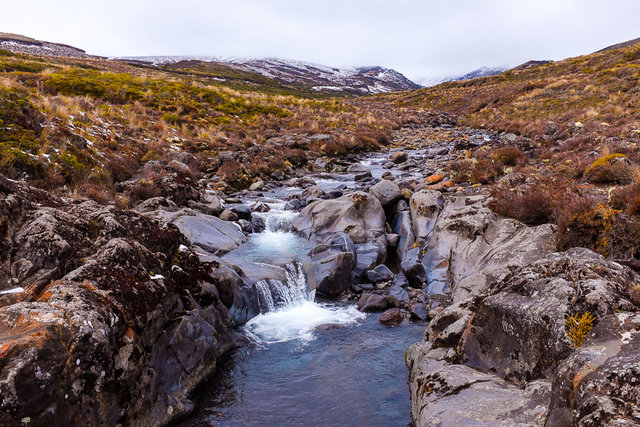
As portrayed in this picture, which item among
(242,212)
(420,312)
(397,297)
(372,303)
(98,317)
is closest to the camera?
(98,317)

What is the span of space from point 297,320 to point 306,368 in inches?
90.1

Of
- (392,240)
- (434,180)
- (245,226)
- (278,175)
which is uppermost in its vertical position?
(434,180)

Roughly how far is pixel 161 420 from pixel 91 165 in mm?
14327

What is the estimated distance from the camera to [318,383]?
8.03 metres

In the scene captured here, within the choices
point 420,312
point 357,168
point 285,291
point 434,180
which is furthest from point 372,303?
point 357,168

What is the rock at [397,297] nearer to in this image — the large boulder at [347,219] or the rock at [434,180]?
the large boulder at [347,219]

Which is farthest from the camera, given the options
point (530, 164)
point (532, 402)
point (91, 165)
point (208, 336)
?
point (530, 164)

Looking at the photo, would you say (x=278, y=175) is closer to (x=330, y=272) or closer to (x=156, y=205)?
(x=156, y=205)

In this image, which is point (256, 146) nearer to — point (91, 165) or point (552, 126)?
point (91, 165)

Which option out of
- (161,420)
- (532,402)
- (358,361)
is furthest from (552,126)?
(161,420)

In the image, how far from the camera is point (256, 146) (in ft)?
93.5

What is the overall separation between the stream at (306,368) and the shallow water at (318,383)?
0.06 feet

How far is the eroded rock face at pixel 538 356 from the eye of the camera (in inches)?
137

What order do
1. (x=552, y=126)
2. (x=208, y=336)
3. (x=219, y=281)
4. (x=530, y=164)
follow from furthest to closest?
(x=552, y=126) → (x=530, y=164) → (x=219, y=281) → (x=208, y=336)
